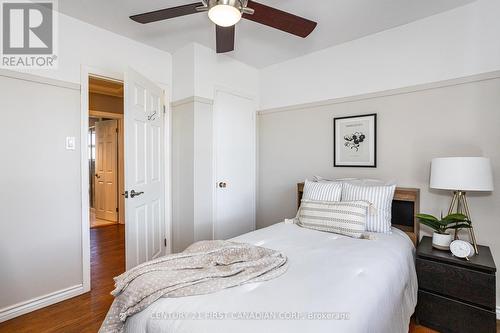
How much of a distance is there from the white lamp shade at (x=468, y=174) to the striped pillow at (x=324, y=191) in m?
0.78

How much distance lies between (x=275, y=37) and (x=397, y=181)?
74.2 inches

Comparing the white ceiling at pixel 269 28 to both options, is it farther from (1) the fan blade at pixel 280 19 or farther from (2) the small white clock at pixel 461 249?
(2) the small white clock at pixel 461 249

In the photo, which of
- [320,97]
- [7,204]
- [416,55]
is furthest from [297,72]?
[7,204]

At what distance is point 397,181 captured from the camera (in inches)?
98.4

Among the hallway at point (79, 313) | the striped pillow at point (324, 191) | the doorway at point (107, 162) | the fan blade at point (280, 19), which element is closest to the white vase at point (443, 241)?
the striped pillow at point (324, 191)

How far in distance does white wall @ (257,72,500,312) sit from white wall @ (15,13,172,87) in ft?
5.13

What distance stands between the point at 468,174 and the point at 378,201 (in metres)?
0.62

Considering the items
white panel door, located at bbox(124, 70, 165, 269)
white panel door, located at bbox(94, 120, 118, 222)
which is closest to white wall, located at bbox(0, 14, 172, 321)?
white panel door, located at bbox(124, 70, 165, 269)

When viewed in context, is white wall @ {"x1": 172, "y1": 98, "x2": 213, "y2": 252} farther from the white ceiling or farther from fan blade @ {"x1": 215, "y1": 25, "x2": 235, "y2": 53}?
fan blade @ {"x1": 215, "y1": 25, "x2": 235, "y2": 53}

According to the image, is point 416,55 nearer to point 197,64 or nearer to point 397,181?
point 397,181

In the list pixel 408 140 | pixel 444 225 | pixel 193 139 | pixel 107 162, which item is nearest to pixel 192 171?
pixel 193 139

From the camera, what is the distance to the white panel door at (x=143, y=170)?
2.35 meters

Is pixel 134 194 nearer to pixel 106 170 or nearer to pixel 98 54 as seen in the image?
pixel 98 54

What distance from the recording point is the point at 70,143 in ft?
7.75
